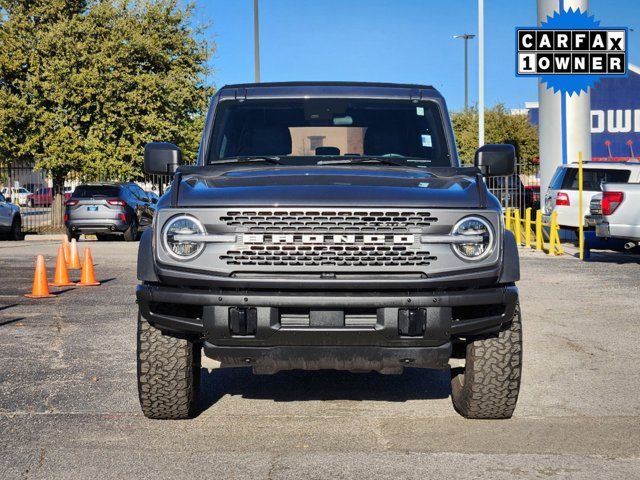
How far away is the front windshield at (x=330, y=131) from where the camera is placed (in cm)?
726

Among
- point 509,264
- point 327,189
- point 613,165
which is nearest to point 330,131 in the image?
point 327,189

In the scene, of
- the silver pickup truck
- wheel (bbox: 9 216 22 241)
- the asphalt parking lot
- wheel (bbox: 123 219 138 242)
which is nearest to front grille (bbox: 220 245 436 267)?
the asphalt parking lot

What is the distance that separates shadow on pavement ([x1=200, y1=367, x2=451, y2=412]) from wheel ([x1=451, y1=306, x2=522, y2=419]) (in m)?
1.08

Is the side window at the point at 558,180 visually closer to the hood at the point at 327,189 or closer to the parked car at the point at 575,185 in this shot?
the parked car at the point at 575,185

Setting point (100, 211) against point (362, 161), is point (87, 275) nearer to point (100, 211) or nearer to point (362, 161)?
point (362, 161)

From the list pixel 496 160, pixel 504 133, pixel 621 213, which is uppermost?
pixel 504 133

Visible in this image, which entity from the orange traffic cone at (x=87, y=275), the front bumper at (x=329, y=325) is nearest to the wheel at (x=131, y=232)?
the orange traffic cone at (x=87, y=275)

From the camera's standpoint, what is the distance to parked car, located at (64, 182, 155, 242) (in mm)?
26719

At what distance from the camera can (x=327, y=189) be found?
577 centimetres

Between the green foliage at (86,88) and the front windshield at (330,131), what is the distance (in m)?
25.7

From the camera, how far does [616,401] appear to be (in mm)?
7137

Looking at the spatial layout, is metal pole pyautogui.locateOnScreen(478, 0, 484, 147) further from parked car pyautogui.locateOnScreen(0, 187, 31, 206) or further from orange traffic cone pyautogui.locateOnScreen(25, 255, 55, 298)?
orange traffic cone pyautogui.locateOnScreen(25, 255, 55, 298)

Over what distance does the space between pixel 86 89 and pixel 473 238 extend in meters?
28.1

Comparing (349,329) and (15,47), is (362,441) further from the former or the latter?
(15,47)
